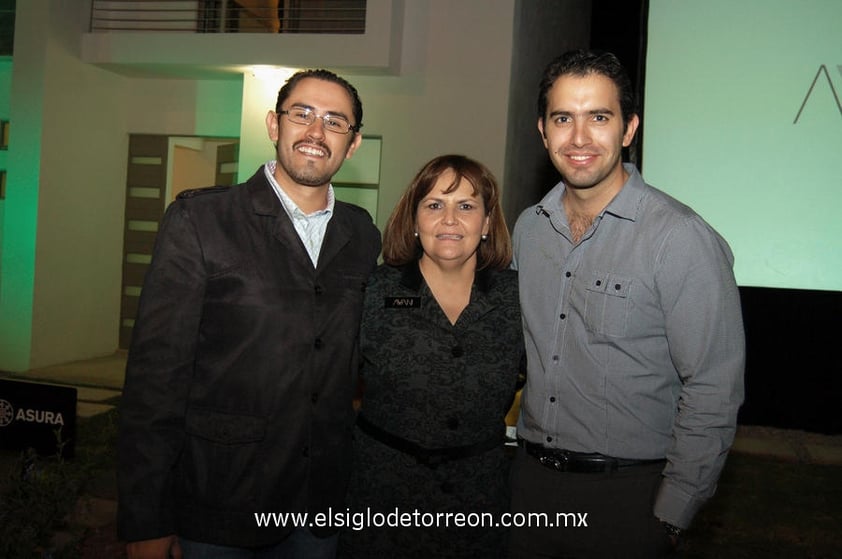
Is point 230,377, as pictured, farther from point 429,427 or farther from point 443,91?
point 443,91

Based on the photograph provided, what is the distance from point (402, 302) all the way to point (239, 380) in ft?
1.73

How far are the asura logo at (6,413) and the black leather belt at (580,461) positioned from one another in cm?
372

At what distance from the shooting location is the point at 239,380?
1790mm

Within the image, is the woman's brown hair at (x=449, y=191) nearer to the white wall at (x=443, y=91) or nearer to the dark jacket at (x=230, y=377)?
the dark jacket at (x=230, y=377)

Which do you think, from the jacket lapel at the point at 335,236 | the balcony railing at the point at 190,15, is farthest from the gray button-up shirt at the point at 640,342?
the balcony railing at the point at 190,15

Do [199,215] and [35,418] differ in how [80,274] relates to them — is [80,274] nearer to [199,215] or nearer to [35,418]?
[35,418]

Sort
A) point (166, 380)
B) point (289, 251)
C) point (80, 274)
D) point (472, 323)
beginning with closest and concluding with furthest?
point (166, 380) < point (289, 251) < point (472, 323) < point (80, 274)

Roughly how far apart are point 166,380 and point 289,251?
0.45 meters

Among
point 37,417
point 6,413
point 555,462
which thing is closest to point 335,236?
point 555,462

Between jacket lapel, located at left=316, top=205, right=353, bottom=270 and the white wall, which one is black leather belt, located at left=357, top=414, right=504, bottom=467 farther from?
the white wall

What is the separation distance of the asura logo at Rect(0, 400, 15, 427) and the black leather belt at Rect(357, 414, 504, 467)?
11.0 feet

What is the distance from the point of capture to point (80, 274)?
7.62 meters

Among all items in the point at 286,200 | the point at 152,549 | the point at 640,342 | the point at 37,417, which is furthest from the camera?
the point at 37,417

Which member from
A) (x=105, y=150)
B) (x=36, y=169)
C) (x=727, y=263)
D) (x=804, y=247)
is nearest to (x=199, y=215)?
(x=727, y=263)
